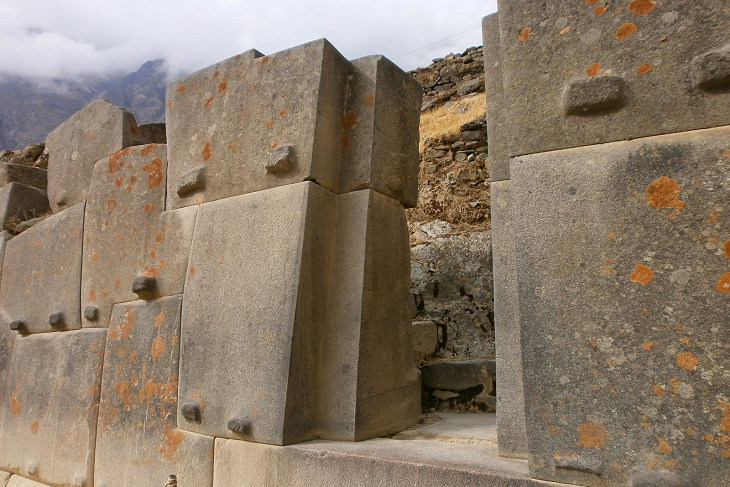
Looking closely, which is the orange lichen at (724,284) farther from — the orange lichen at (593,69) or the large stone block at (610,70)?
the orange lichen at (593,69)

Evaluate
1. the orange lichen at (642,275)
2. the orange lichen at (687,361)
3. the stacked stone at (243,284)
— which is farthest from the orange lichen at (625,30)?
the stacked stone at (243,284)

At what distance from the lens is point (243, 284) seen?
2111mm

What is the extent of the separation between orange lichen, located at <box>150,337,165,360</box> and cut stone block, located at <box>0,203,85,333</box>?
842mm

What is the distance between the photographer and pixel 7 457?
3.07 metres

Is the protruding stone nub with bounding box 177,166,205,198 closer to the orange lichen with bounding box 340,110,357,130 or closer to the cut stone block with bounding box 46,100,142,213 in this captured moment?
the orange lichen with bounding box 340,110,357,130

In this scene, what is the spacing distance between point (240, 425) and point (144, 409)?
0.73 m

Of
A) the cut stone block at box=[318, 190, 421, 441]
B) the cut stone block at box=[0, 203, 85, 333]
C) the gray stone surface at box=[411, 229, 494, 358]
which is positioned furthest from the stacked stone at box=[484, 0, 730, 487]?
the cut stone block at box=[0, 203, 85, 333]

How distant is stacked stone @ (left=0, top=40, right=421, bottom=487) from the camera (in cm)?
200

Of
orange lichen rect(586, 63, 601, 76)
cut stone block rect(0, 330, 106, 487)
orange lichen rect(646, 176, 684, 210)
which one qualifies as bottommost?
cut stone block rect(0, 330, 106, 487)

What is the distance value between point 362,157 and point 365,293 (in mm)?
593

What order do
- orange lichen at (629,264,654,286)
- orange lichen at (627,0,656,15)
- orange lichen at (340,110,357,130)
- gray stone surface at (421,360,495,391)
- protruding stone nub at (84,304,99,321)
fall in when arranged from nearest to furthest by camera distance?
orange lichen at (629,264,654,286), orange lichen at (627,0,656,15), orange lichen at (340,110,357,130), gray stone surface at (421,360,495,391), protruding stone nub at (84,304,99,321)

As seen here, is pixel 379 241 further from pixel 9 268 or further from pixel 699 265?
pixel 9 268

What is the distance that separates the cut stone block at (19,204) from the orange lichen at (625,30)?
3902 millimetres

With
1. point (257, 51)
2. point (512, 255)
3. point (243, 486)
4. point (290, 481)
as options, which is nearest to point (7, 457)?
point (243, 486)
